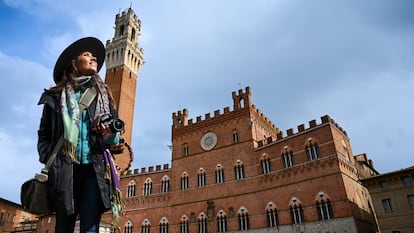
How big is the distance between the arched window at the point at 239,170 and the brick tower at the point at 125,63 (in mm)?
16746

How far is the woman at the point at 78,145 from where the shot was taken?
2986mm

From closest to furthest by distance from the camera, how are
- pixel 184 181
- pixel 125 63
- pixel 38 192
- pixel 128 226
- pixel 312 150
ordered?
pixel 38 192, pixel 312 150, pixel 184 181, pixel 128 226, pixel 125 63

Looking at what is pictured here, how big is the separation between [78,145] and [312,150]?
2335 centimetres

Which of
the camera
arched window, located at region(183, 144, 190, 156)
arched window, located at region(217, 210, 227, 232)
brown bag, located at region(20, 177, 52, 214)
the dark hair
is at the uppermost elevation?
arched window, located at region(183, 144, 190, 156)

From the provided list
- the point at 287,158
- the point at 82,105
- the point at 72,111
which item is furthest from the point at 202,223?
the point at 72,111

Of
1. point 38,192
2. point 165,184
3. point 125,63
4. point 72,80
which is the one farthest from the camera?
point 125,63

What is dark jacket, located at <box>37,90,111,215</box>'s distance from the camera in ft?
9.56

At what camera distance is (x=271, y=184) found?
84.6 feet

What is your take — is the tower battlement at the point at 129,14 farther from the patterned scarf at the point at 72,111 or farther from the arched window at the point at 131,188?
the patterned scarf at the point at 72,111

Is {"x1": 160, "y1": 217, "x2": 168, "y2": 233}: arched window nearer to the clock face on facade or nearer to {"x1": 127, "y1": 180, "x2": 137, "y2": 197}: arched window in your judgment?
{"x1": 127, "y1": 180, "x2": 137, "y2": 197}: arched window

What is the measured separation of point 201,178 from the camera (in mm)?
30297

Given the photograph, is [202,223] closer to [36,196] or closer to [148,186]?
[148,186]

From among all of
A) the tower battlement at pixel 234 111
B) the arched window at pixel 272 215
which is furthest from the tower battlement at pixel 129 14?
the arched window at pixel 272 215

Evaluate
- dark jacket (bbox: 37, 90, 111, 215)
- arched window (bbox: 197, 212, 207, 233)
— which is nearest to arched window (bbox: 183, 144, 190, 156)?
arched window (bbox: 197, 212, 207, 233)
